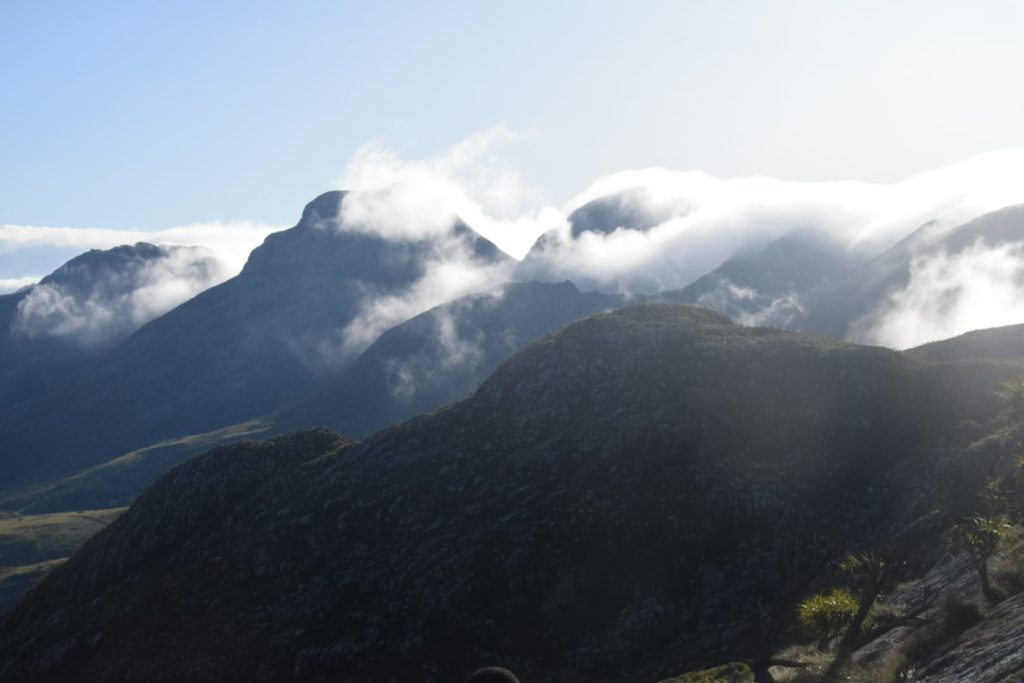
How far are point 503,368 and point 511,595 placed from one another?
36.2 m

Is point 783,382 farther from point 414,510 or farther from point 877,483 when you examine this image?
point 414,510

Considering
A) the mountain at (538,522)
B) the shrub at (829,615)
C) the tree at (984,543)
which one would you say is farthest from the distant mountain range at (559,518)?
the tree at (984,543)

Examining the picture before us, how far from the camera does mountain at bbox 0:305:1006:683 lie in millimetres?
57812

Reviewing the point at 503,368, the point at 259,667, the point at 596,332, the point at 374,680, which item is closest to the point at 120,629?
the point at 259,667

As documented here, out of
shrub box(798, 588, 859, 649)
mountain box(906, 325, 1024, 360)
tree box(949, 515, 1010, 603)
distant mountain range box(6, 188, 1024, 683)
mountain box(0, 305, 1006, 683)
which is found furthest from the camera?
mountain box(906, 325, 1024, 360)

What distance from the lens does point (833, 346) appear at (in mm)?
84312

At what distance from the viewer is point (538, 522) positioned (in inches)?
2611

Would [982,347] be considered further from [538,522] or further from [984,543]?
[984,543]

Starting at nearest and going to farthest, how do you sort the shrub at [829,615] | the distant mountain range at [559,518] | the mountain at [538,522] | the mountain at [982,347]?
the shrub at [829,615]
the distant mountain range at [559,518]
the mountain at [538,522]
the mountain at [982,347]

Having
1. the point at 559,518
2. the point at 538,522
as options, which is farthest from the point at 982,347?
the point at 538,522

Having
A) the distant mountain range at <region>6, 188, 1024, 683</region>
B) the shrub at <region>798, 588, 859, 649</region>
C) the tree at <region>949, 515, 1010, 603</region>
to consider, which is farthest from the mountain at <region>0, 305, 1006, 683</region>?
the tree at <region>949, 515, 1010, 603</region>

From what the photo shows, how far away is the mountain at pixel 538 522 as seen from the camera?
2276 inches

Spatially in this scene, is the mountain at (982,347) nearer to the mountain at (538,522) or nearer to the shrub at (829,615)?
the mountain at (538,522)

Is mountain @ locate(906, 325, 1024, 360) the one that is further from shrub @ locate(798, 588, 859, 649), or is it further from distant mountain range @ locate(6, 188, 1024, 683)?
shrub @ locate(798, 588, 859, 649)
